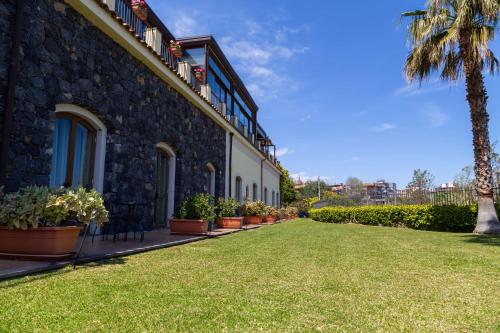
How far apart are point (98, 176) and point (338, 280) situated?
5310 millimetres

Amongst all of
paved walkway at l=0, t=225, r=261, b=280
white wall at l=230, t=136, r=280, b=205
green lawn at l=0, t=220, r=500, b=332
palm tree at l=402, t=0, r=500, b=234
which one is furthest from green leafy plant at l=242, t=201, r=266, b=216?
green lawn at l=0, t=220, r=500, b=332

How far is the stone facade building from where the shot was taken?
5.11 m

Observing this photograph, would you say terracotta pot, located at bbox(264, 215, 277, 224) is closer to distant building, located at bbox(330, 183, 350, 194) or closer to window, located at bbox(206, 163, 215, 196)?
window, located at bbox(206, 163, 215, 196)

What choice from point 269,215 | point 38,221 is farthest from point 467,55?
point 38,221

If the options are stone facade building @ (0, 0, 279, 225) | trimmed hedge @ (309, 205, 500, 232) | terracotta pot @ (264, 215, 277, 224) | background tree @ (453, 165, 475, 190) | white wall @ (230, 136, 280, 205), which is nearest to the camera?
stone facade building @ (0, 0, 279, 225)

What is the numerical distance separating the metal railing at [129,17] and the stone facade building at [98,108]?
0.10 feet

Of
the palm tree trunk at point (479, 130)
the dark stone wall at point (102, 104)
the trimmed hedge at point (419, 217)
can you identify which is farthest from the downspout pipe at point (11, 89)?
the trimmed hedge at point (419, 217)

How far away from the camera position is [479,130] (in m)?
11.6

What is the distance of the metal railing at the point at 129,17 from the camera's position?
840cm

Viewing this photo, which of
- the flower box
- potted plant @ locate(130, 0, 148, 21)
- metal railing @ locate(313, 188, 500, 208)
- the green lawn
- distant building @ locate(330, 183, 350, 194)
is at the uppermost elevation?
potted plant @ locate(130, 0, 148, 21)

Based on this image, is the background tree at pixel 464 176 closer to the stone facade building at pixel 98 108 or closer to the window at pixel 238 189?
the window at pixel 238 189

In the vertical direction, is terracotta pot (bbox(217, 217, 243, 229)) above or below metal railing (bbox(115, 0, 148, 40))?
below

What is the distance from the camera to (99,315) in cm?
232

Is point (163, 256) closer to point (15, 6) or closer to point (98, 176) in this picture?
point (98, 176)
